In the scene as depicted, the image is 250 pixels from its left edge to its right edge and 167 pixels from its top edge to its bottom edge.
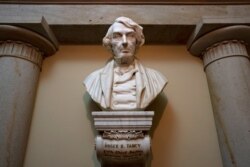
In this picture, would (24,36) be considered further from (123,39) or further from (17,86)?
(123,39)

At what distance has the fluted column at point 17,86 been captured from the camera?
8.80 ft

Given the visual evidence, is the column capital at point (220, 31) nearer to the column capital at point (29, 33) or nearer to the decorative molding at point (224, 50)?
the decorative molding at point (224, 50)

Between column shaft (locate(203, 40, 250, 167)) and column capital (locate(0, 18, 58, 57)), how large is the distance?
192 centimetres

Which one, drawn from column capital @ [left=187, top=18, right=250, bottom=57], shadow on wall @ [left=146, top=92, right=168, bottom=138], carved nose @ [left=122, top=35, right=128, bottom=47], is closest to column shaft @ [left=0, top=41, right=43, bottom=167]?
carved nose @ [left=122, top=35, right=128, bottom=47]

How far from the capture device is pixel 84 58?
3.45 metres

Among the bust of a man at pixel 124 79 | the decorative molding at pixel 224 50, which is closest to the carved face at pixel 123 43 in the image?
the bust of a man at pixel 124 79

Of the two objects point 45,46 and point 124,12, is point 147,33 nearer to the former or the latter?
point 124,12

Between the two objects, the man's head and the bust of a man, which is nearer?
the bust of a man

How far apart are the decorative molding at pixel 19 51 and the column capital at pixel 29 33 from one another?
0.12 feet

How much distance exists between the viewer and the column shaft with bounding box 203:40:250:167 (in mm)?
2666

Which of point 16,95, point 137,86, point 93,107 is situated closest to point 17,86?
point 16,95

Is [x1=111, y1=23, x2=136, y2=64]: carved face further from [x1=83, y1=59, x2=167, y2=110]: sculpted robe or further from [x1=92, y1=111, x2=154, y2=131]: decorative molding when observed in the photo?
[x1=92, y1=111, x2=154, y2=131]: decorative molding

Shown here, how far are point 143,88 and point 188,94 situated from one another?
82 cm

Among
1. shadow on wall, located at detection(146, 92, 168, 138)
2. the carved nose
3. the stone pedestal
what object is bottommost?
the stone pedestal
